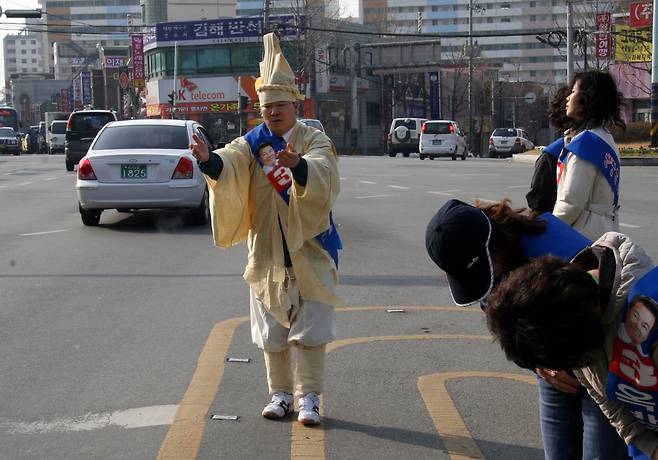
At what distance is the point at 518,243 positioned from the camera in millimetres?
2836

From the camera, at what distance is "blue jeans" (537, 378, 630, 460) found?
311cm

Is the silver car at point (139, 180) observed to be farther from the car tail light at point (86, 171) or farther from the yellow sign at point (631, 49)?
the yellow sign at point (631, 49)

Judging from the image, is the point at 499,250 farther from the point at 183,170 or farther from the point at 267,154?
the point at 183,170

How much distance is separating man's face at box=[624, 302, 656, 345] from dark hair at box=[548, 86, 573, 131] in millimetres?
2566

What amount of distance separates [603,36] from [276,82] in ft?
154

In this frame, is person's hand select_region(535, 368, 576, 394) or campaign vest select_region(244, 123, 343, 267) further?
campaign vest select_region(244, 123, 343, 267)

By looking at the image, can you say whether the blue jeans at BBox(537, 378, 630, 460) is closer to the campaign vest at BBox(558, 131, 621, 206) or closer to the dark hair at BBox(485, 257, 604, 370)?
the dark hair at BBox(485, 257, 604, 370)

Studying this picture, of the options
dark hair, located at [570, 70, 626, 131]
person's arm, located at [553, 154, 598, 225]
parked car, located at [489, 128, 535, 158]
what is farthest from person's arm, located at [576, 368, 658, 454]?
parked car, located at [489, 128, 535, 158]

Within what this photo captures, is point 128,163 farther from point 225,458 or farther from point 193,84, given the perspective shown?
point 193,84

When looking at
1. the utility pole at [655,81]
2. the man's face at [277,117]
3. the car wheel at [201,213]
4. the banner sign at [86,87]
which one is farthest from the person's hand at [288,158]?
the banner sign at [86,87]

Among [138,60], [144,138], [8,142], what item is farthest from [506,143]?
[144,138]

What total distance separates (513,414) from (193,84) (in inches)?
2485

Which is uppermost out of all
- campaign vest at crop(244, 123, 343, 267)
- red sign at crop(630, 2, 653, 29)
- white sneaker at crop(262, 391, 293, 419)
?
red sign at crop(630, 2, 653, 29)

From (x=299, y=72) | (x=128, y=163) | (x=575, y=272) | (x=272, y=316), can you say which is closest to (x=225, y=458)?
(x=272, y=316)
